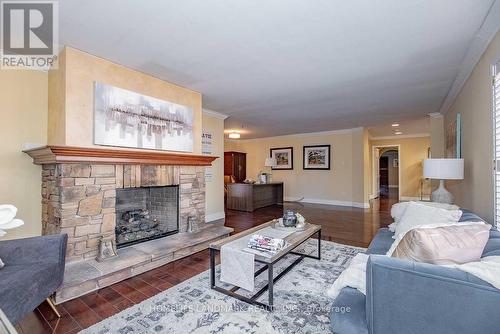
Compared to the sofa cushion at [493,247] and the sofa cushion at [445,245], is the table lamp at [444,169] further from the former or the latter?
the sofa cushion at [445,245]

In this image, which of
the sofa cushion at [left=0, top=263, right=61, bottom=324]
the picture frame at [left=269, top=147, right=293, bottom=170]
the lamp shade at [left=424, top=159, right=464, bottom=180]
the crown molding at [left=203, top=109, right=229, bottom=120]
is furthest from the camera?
the picture frame at [left=269, top=147, right=293, bottom=170]

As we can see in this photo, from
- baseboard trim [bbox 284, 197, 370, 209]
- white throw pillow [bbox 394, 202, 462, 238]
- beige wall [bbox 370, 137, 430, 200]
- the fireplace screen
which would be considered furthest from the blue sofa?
beige wall [bbox 370, 137, 430, 200]

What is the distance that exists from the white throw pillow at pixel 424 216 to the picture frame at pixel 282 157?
610cm

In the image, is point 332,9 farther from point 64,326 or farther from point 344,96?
point 64,326

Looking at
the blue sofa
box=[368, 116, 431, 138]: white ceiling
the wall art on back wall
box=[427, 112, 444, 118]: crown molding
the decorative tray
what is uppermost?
box=[368, 116, 431, 138]: white ceiling

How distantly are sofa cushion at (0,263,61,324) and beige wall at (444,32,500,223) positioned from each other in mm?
3774

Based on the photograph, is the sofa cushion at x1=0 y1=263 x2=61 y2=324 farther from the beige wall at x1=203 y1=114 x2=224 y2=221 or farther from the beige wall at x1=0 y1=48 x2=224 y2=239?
the beige wall at x1=203 y1=114 x2=224 y2=221

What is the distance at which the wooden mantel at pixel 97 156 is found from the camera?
2.29m

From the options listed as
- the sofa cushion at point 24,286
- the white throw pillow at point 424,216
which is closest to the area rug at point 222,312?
the sofa cushion at point 24,286

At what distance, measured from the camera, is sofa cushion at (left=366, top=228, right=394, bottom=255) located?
2182mm

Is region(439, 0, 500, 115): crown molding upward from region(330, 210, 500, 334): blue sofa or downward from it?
upward

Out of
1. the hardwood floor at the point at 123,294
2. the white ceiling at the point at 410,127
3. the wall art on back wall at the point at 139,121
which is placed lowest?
the hardwood floor at the point at 123,294

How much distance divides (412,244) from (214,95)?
3.47 m

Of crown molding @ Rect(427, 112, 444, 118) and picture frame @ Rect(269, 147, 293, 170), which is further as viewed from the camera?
picture frame @ Rect(269, 147, 293, 170)
